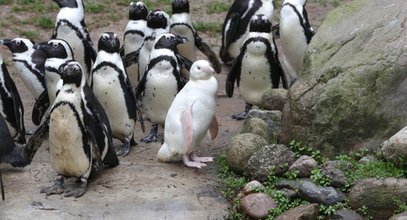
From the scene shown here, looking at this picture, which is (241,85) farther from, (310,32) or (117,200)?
(117,200)

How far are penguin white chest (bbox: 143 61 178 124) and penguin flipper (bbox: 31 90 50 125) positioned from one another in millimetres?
778

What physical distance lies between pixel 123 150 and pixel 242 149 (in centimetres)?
106

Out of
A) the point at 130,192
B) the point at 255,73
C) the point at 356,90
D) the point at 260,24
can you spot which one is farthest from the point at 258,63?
the point at 130,192

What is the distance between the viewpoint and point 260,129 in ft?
19.6

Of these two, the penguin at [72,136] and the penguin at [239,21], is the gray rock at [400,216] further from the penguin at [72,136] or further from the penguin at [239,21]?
the penguin at [239,21]

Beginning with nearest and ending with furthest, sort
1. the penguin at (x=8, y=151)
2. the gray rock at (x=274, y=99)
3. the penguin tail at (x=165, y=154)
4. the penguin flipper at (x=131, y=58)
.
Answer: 1. the penguin at (x=8, y=151)
2. the penguin tail at (x=165, y=154)
3. the gray rock at (x=274, y=99)
4. the penguin flipper at (x=131, y=58)

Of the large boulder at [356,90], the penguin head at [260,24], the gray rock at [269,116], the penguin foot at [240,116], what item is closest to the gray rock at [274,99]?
the gray rock at [269,116]

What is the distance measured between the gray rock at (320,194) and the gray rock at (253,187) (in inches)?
11.0

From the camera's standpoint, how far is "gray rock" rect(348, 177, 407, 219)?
484cm

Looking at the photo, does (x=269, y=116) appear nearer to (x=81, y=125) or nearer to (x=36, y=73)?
(x=81, y=125)

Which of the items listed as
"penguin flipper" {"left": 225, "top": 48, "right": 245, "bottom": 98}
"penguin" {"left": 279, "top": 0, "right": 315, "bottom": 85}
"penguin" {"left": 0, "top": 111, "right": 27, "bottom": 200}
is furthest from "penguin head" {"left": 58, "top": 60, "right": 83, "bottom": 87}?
"penguin" {"left": 279, "top": 0, "right": 315, "bottom": 85}

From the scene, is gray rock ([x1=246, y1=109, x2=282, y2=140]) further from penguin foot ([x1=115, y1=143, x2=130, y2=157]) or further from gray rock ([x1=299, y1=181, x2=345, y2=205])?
gray rock ([x1=299, y1=181, x2=345, y2=205])

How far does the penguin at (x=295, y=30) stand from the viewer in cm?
742

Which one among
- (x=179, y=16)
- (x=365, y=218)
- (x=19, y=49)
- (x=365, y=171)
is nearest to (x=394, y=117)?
(x=365, y=171)
